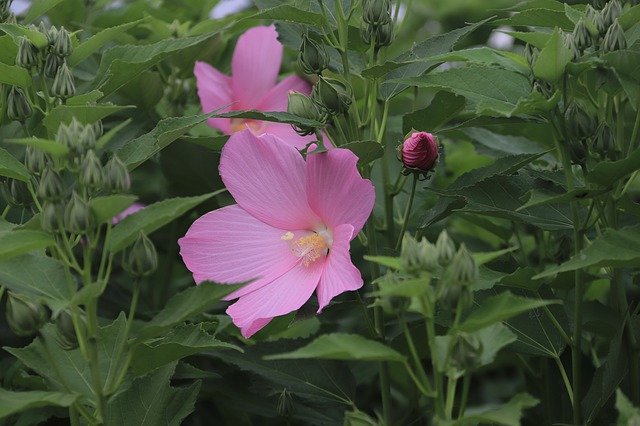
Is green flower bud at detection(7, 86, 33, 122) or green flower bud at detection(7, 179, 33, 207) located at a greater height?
green flower bud at detection(7, 86, 33, 122)

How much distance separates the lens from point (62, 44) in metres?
1.34

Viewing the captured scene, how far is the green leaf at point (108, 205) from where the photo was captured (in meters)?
1.02

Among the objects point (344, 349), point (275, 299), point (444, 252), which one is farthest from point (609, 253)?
point (275, 299)

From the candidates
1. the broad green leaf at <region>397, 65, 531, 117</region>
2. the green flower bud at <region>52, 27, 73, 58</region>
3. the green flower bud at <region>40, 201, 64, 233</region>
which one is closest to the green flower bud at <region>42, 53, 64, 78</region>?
the green flower bud at <region>52, 27, 73, 58</region>

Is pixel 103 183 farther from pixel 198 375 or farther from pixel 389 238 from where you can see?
pixel 389 238

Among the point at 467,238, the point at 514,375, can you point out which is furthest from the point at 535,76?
the point at 514,375

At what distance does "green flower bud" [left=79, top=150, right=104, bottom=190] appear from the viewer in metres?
1.05

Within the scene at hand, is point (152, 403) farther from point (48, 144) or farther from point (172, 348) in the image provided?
point (48, 144)

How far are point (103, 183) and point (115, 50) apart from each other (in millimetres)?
448

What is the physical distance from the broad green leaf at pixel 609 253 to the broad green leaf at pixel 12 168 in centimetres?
62

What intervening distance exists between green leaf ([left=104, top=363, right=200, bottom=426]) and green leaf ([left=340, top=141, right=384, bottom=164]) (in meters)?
0.36

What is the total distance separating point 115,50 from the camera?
4.76 feet

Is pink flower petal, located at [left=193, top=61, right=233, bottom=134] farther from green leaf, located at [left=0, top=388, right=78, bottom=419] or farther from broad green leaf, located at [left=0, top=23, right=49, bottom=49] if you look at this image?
green leaf, located at [left=0, top=388, right=78, bottom=419]

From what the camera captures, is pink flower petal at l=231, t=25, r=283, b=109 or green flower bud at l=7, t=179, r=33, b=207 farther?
pink flower petal at l=231, t=25, r=283, b=109
